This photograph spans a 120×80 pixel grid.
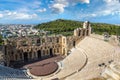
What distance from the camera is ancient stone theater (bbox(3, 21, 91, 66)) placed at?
46094mm

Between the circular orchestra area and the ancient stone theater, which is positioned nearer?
the circular orchestra area

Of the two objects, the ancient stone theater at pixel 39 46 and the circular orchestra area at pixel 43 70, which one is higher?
the ancient stone theater at pixel 39 46

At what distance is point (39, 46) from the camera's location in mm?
49656

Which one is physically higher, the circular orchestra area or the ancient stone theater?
the ancient stone theater

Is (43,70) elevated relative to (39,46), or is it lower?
lower

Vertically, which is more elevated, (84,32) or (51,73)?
(84,32)

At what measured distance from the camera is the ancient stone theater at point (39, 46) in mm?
46094

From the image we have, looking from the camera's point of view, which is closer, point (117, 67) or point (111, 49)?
point (117, 67)

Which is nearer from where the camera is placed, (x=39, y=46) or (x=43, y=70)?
(x=43, y=70)

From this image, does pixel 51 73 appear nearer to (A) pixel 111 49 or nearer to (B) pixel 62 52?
(A) pixel 111 49

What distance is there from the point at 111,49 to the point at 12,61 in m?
23.1

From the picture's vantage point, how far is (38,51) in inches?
1965

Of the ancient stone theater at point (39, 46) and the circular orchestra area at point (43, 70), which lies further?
the ancient stone theater at point (39, 46)

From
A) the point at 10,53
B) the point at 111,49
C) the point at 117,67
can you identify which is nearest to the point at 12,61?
the point at 10,53
